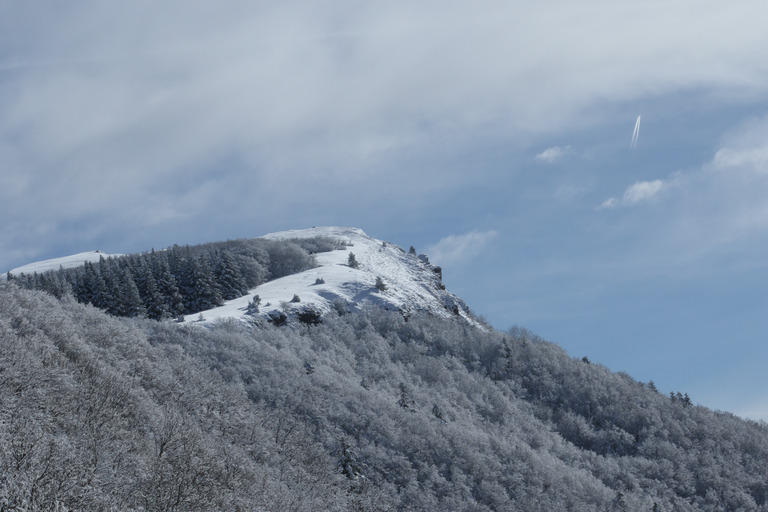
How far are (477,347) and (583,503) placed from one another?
23.5 m

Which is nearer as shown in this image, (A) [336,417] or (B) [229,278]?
(A) [336,417]

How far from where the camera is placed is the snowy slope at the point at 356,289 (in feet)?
213

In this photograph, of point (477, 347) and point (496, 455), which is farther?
point (477, 347)

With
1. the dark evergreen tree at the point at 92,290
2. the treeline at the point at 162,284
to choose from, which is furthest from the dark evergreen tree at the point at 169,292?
the dark evergreen tree at the point at 92,290

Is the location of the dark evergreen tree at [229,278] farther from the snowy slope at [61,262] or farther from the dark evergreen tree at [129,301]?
the snowy slope at [61,262]

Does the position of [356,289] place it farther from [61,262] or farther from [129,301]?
[61,262]

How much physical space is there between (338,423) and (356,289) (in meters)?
25.4

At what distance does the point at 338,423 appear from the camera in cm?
4834

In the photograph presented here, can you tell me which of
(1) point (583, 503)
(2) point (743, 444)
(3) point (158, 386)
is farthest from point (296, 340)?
(2) point (743, 444)

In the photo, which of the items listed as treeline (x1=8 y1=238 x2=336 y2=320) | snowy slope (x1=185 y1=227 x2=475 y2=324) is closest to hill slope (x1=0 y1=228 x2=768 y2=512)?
snowy slope (x1=185 y1=227 x2=475 y2=324)

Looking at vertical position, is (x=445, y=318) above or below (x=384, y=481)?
above

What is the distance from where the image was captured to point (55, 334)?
4206 cm

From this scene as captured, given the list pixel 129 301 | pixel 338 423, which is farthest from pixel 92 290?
pixel 338 423

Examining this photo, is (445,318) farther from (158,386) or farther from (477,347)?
(158,386)
